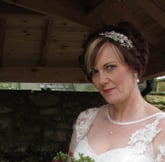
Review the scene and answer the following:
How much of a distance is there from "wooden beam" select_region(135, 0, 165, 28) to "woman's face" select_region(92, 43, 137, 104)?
4.51ft

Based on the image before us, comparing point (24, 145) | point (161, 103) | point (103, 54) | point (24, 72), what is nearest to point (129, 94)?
point (103, 54)

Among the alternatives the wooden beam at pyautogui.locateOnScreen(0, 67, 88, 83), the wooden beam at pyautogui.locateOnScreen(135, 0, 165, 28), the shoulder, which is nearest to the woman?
the shoulder

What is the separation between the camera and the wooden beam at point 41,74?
16.7ft

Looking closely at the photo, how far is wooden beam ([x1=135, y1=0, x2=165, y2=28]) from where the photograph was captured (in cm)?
327

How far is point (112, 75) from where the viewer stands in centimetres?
192

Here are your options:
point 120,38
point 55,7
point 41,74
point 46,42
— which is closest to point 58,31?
point 46,42

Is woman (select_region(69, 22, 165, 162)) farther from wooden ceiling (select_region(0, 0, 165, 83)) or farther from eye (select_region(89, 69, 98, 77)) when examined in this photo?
wooden ceiling (select_region(0, 0, 165, 83))

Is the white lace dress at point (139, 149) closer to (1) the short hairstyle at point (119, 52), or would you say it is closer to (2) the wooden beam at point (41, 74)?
(1) the short hairstyle at point (119, 52)

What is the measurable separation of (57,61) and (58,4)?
1772 millimetres

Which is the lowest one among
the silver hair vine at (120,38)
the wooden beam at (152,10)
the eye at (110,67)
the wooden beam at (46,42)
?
the eye at (110,67)

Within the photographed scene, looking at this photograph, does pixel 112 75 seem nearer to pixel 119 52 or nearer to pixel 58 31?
pixel 119 52

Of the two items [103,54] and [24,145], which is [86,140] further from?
[24,145]

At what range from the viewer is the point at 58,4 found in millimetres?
3645

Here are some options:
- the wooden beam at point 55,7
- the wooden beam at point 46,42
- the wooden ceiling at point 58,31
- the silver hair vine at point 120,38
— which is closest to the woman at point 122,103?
the silver hair vine at point 120,38
